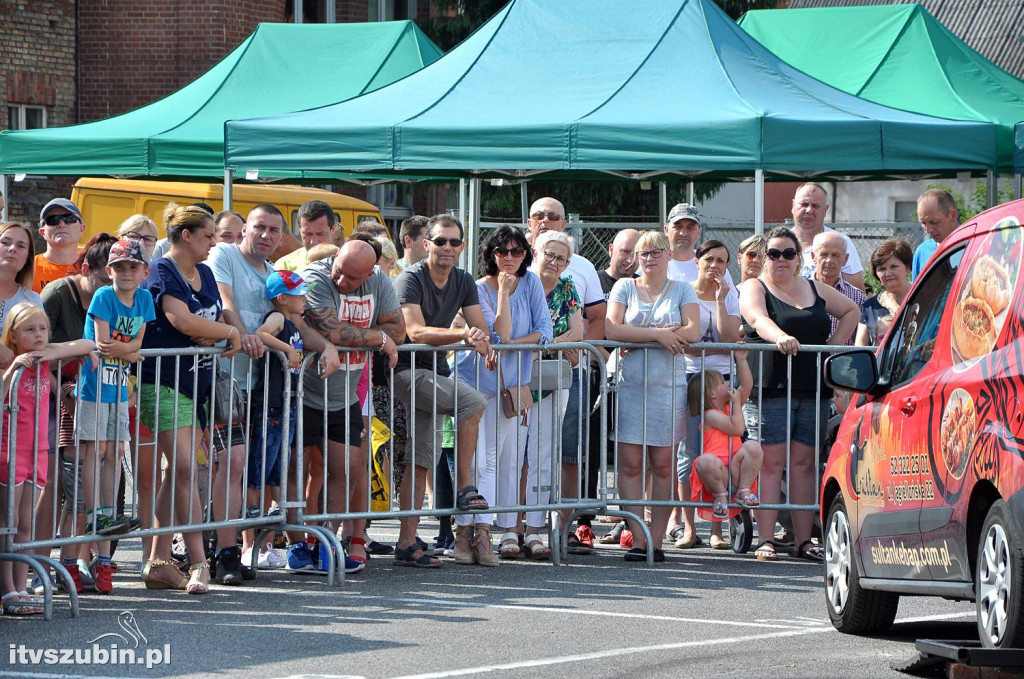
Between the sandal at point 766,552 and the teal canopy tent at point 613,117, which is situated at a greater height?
the teal canopy tent at point 613,117

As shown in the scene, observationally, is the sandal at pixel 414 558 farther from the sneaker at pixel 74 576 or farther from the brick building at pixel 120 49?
the brick building at pixel 120 49

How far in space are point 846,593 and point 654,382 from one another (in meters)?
3.07

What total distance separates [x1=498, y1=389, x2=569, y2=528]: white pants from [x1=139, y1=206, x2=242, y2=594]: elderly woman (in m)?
2.21

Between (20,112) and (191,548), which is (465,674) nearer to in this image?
(191,548)

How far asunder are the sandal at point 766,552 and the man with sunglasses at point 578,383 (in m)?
1.09

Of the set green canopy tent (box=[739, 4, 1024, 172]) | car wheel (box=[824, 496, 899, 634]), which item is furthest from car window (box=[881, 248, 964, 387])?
green canopy tent (box=[739, 4, 1024, 172])

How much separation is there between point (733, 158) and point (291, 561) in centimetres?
506

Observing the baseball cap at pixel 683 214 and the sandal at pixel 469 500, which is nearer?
the sandal at pixel 469 500

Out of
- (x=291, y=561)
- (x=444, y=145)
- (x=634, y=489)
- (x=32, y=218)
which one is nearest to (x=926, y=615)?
(x=634, y=489)

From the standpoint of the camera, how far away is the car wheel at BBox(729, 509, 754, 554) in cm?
1092

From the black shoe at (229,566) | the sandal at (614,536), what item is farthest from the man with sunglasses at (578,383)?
the black shoe at (229,566)

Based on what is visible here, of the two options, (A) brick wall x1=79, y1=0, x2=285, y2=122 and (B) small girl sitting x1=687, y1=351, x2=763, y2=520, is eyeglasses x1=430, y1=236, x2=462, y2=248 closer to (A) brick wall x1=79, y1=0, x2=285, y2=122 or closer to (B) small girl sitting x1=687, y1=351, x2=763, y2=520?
(B) small girl sitting x1=687, y1=351, x2=763, y2=520

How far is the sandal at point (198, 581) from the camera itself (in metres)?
8.80

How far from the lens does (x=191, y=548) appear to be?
29.6 ft
